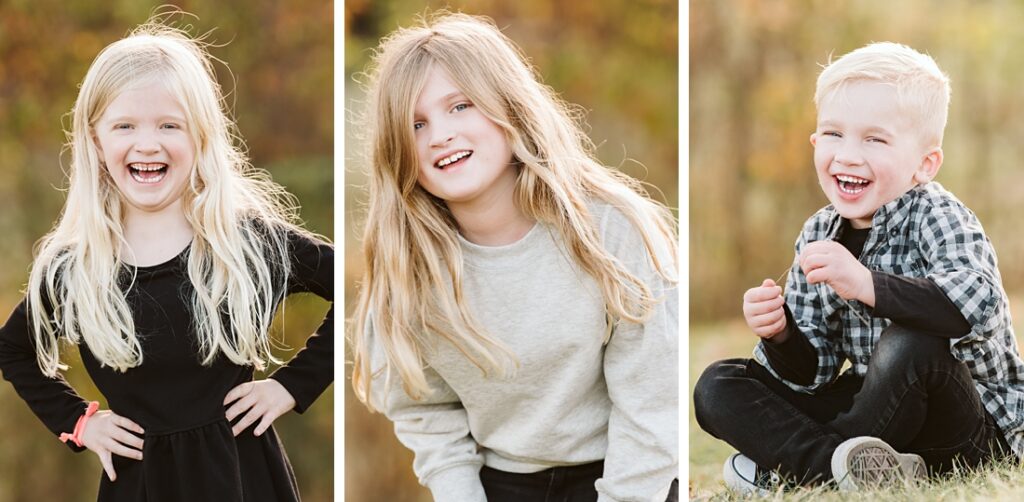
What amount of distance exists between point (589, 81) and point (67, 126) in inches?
47.0

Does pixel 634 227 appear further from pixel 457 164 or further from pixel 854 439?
pixel 854 439

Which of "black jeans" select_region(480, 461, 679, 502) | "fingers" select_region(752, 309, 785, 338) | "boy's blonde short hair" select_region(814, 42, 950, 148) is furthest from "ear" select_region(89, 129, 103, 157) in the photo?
"boy's blonde short hair" select_region(814, 42, 950, 148)

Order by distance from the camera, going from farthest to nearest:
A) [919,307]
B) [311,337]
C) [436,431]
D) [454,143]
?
[311,337]
[436,431]
[454,143]
[919,307]

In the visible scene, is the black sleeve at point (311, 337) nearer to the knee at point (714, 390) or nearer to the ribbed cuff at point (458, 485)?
the ribbed cuff at point (458, 485)

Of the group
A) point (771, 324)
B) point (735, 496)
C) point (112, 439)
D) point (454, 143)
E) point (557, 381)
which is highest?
point (454, 143)

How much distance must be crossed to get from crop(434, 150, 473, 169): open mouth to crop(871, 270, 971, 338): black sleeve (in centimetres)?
79

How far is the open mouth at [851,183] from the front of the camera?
225cm

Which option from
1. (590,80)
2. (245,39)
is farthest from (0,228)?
(590,80)

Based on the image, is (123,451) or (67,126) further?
(67,126)

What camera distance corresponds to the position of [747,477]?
2.26m

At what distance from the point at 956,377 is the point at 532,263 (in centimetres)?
81

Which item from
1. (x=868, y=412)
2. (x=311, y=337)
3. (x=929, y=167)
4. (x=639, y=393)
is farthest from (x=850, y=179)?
(x=311, y=337)

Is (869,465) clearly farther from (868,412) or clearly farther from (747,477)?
(747,477)

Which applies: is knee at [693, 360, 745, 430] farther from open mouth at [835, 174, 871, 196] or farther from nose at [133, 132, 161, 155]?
nose at [133, 132, 161, 155]
